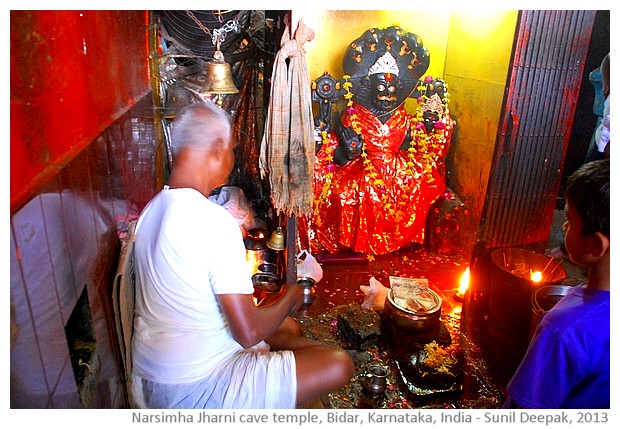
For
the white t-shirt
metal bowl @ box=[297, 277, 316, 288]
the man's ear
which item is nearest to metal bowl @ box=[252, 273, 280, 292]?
metal bowl @ box=[297, 277, 316, 288]

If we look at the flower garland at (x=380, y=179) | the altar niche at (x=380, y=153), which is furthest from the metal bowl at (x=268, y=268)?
the flower garland at (x=380, y=179)

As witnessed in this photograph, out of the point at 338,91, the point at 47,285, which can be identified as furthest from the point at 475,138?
the point at 47,285

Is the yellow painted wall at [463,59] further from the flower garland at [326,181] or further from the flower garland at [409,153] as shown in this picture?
the flower garland at [326,181]

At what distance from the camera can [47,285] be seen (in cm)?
133

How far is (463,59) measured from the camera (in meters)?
5.89

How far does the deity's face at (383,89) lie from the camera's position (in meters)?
5.35

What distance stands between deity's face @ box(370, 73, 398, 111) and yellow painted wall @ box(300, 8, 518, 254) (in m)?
0.97

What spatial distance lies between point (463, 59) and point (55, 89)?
18.3 feet

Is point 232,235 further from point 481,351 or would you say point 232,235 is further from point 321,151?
point 321,151

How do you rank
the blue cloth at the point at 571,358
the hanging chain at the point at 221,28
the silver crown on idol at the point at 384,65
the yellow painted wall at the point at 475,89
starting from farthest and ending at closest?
1. the silver crown on idol at the point at 384,65
2. the hanging chain at the point at 221,28
3. the yellow painted wall at the point at 475,89
4. the blue cloth at the point at 571,358

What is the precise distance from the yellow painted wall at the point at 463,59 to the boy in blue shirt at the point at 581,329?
12.0 feet


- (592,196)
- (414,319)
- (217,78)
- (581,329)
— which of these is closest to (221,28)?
(217,78)
